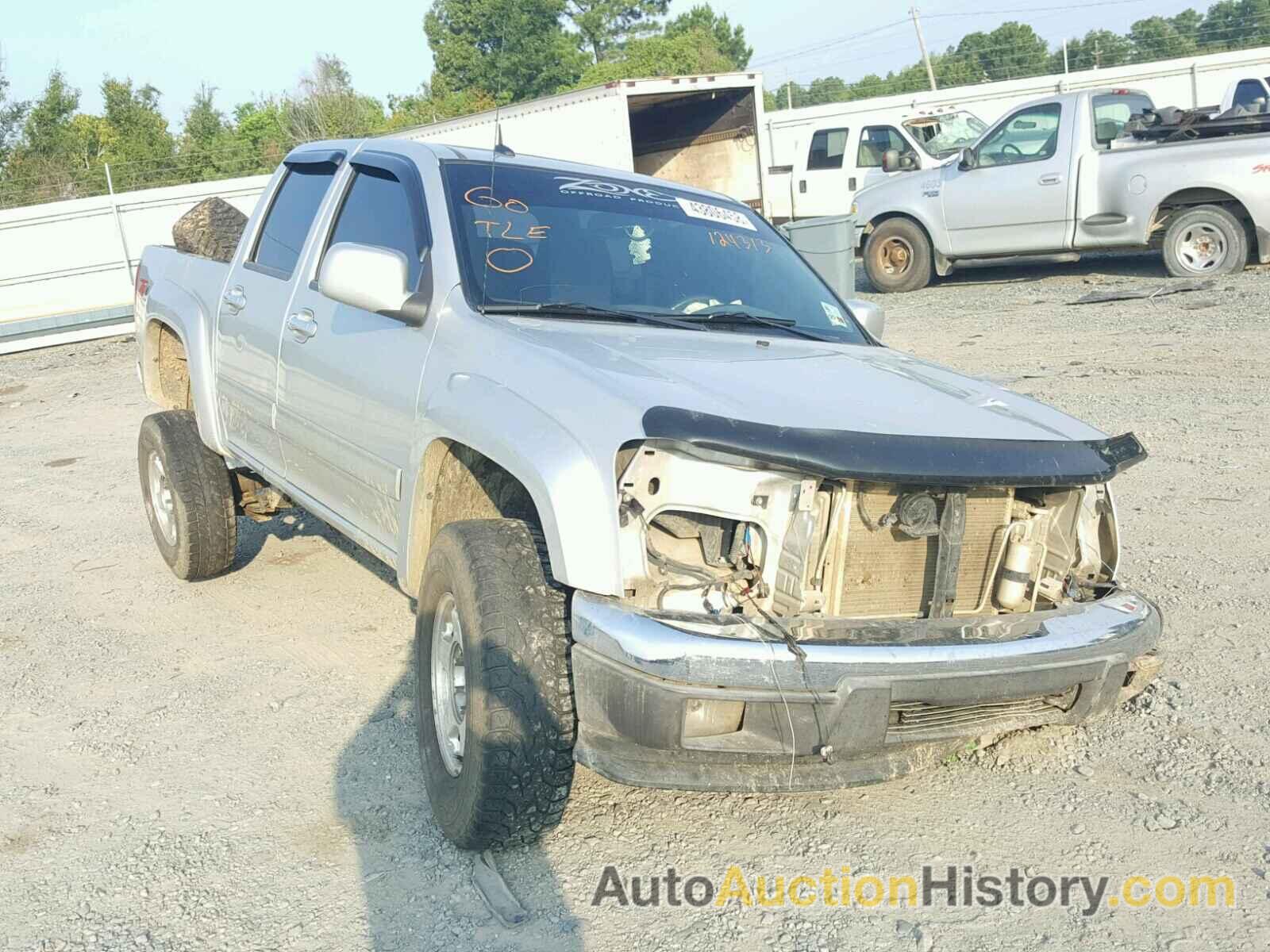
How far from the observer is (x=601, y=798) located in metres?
3.63

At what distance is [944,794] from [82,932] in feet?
7.72

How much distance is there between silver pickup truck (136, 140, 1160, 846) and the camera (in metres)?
2.89

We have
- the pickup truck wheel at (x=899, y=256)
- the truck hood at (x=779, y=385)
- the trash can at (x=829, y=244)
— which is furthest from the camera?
the pickup truck wheel at (x=899, y=256)

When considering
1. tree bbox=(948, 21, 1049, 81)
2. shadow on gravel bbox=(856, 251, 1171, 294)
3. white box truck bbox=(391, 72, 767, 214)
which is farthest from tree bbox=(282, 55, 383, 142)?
tree bbox=(948, 21, 1049, 81)

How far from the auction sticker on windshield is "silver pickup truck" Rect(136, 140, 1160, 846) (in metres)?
0.36

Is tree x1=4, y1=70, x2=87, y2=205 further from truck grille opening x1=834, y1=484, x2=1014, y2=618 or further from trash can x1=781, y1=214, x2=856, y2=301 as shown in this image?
truck grille opening x1=834, y1=484, x2=1014, y2=618

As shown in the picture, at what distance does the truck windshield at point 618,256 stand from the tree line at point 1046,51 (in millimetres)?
49940

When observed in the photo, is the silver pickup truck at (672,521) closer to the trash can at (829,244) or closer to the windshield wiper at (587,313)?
the windshield wiper at (587,313)

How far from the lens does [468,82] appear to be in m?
35.7

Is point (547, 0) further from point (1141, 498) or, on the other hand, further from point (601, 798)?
point (601, 798)

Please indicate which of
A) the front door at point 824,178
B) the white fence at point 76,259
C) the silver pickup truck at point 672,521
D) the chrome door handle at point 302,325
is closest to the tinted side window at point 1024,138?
the front door at point 824,178

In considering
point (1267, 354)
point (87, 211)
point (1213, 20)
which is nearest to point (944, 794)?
point (1267, 354)

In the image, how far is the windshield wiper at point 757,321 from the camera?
4117mm

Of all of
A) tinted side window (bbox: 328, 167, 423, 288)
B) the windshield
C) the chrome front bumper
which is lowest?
the chrome front bumper
